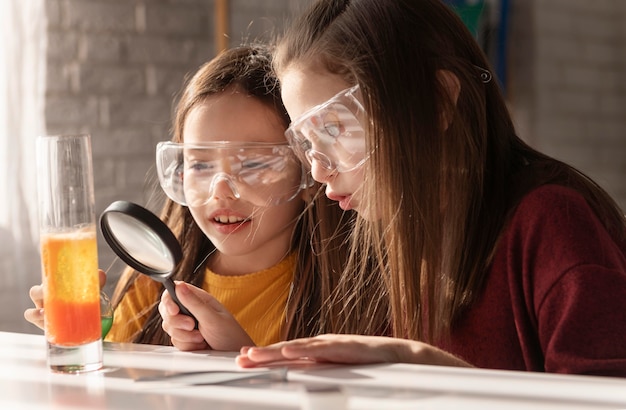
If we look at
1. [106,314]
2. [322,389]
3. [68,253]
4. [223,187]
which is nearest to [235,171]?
[223,187]

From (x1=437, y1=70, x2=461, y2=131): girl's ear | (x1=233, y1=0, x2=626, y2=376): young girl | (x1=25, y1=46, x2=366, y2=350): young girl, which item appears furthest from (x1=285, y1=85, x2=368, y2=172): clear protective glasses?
(x1=25, y1=46, x2=366, y2=350): young girl

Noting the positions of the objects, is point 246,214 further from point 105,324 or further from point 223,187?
point 105,324

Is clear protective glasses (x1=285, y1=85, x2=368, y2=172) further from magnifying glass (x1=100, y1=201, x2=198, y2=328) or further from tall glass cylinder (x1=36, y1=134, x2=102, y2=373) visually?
tall glass cylinder (x1=36, y1=134, x2=102, y2=373)

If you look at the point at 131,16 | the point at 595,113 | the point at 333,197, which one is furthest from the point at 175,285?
the point at 595,113

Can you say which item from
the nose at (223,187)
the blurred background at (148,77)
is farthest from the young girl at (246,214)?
the blurred background at (148,77)

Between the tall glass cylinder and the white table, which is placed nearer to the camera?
the white table

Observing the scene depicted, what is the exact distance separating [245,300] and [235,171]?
240 millimetres

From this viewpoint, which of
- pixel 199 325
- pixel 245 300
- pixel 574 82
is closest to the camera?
pixel 199 325

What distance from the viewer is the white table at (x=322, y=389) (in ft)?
2.15

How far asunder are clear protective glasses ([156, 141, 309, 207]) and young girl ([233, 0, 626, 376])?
6.4 inches

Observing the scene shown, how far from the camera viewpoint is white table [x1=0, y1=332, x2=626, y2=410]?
656mm

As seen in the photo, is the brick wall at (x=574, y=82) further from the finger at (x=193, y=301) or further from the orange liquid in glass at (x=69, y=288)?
the orange liquid in glass at (x=69, y=288)

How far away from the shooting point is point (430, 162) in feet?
3.71

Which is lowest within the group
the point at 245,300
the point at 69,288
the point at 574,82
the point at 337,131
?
the point at 245,300
